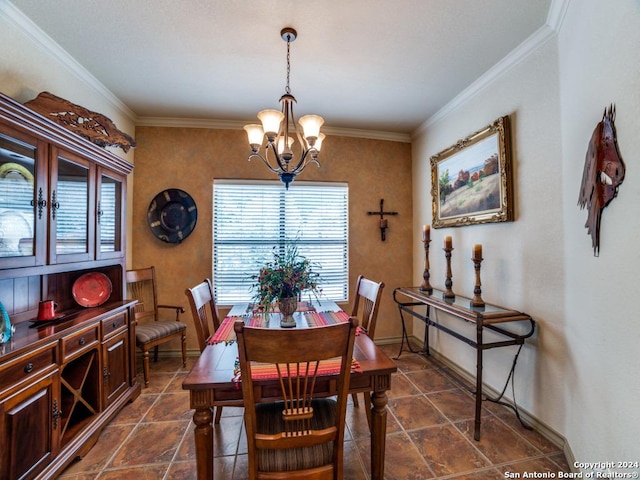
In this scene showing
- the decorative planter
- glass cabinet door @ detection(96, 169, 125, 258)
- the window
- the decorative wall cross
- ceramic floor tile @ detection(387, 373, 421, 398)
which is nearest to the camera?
the decorative planter

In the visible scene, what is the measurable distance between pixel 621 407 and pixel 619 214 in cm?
85

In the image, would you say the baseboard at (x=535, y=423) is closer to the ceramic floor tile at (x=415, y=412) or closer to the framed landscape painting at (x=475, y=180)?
the ceramic floor tile at (x=415, y=412)

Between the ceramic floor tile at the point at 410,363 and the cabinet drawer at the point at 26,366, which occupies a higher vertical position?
the cabinet drawer at the point at 26,366

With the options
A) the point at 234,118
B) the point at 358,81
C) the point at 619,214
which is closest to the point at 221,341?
the point at 619,214

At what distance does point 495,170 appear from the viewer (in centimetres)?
238

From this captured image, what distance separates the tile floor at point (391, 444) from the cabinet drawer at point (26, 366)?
0.72m

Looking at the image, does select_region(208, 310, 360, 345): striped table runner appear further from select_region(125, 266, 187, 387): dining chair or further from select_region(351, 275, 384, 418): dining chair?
select_region(125, 266, 187, 387): dining chair

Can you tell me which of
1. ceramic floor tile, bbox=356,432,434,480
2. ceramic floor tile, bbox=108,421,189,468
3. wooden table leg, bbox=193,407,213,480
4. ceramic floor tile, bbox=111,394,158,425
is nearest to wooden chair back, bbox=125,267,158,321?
ceramic floor tile, bbox=111,394,158,425

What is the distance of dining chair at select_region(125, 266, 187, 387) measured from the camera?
9.29ft

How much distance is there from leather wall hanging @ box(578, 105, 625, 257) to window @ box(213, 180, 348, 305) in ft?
8.09

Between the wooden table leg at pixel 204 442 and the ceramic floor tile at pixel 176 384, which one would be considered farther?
the ceramic floor tile at pixel 176 384

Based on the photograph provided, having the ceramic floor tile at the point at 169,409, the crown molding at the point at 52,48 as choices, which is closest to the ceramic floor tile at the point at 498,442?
the ceramic floor tile at the point at 169,409

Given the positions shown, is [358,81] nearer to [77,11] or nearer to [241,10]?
[241,10]

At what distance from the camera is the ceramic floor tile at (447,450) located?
1.73m
